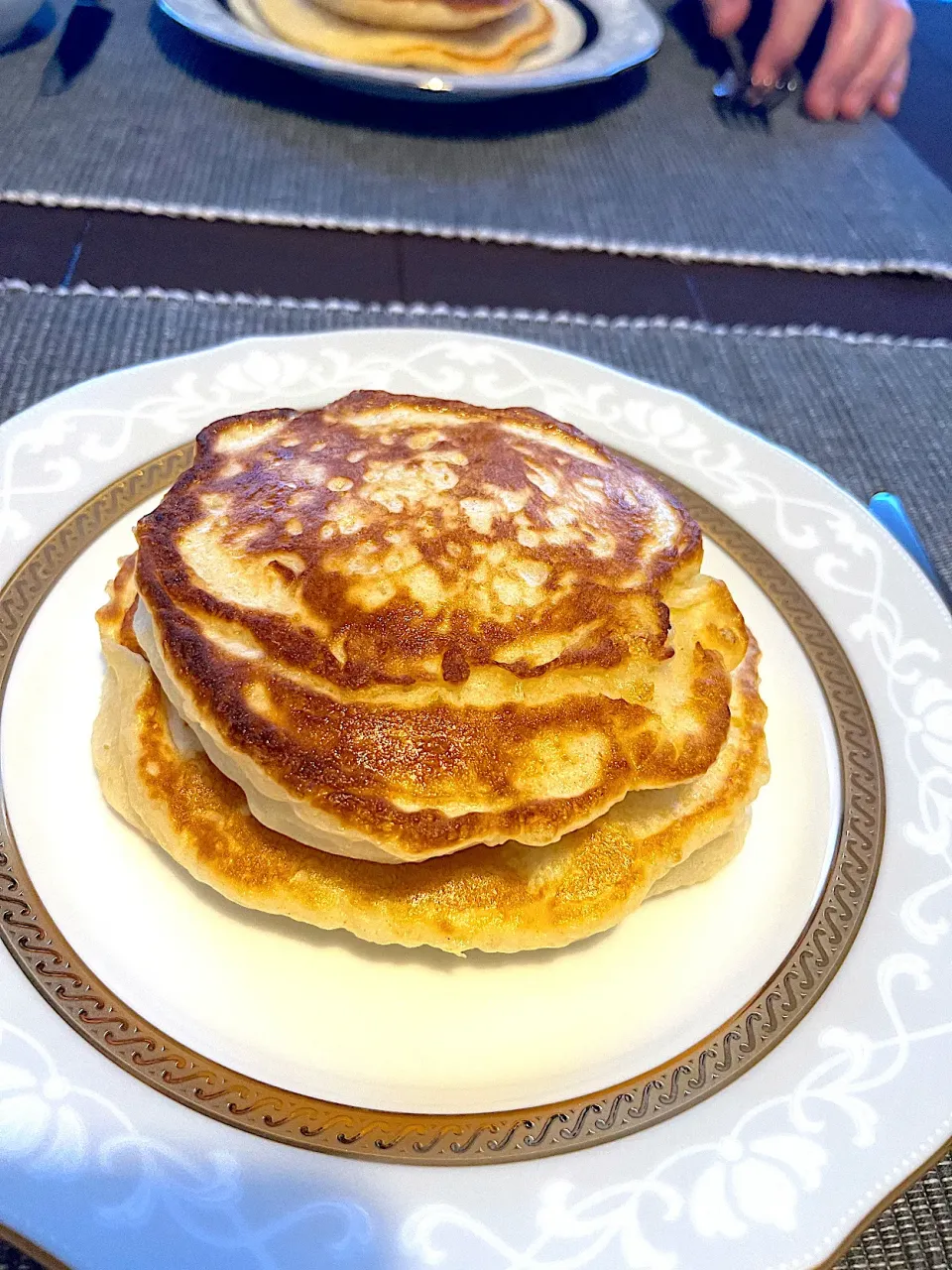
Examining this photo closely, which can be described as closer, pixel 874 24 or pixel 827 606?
pixel 827 606

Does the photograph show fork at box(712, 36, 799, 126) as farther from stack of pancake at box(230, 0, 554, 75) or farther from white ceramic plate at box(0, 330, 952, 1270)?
white ceramic plate at box(0, 330, 952, 1270)

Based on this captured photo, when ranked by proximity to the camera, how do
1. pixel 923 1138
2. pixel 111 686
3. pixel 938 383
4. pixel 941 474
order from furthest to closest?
1. pixel 938 383
2. pixel 941 474
3. pixel 111 686
4. pixel 923 1138

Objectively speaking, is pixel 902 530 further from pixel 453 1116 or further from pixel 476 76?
pixel 476 76

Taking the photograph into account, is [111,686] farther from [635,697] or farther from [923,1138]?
[923,1138]

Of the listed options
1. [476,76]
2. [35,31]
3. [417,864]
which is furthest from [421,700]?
[35,31]

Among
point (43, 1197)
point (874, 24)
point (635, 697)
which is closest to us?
point (43, 1197)

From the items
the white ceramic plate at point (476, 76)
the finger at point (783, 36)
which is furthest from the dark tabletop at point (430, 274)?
the finger at point (783, 36)

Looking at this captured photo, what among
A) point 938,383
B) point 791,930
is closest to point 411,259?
point 938,383

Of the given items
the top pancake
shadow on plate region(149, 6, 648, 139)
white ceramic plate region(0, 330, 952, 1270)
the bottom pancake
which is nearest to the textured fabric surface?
shadow on plate region(149, 6, 648, 139)
